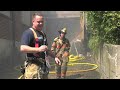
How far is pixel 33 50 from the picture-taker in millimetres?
3775

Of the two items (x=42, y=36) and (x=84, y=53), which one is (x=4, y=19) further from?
(x=42, y=36)

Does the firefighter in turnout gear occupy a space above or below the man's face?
below

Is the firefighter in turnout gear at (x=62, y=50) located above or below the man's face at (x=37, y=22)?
below

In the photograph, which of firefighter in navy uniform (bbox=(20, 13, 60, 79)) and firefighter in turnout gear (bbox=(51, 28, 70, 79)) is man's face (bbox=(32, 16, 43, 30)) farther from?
firefighter in turnout gear (bbox=(51, 28, 70, 79))

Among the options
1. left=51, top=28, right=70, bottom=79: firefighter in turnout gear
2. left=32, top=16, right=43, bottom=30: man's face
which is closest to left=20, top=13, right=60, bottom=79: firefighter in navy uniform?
left=32, top=16, right=43, bottom=30: man's face

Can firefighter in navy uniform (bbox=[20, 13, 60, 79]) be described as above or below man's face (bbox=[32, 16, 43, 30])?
below

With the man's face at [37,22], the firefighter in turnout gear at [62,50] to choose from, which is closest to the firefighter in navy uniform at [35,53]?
the man's face at [37,22]

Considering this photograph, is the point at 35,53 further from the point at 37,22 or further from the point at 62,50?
the point at 62,50

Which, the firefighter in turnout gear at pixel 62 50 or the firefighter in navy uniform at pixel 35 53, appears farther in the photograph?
the firefighter in turnout gear at pixel 62 50

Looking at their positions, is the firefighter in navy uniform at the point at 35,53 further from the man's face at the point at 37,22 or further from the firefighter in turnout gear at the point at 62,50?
the firefighter in turnout gear at the point at 62,50

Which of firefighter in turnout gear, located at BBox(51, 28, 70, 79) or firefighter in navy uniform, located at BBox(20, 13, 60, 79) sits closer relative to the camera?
firefighter in navy uniform, located at BBox(20, 13, 60, 79)

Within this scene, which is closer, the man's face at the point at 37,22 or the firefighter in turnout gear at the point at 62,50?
the man's face at the point at 37,22
